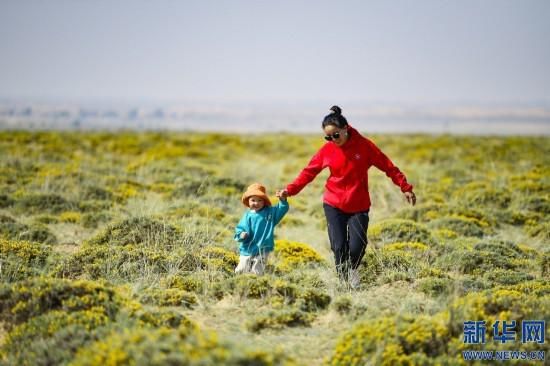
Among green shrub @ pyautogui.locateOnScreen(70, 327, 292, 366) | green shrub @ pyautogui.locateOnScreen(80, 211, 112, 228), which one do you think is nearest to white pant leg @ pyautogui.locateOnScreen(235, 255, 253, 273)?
green shrub @ pyautogui.locateOnScreen(70, 327, 292, 366)

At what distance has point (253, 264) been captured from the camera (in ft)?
19.3

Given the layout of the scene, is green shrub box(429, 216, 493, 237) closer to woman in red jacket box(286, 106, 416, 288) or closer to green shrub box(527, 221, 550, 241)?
green shrub box(527, 221, 550, 241)

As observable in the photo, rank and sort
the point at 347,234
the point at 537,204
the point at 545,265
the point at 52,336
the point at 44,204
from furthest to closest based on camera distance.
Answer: the point at 537,204
the point at 44,204
the point at 545,265
the point at 347,234
the point at 52,336

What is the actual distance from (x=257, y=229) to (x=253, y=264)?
428 millimetres

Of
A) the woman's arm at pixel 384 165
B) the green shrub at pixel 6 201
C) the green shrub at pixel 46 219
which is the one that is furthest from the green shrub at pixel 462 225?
the green shrub at pixel 6 201

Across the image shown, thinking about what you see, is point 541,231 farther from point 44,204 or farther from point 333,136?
point 44,204

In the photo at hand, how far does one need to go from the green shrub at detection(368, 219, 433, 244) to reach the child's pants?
9.90 ft

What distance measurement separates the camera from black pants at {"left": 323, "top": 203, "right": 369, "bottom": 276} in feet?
18.1

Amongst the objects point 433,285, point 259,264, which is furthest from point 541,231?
point 259,264

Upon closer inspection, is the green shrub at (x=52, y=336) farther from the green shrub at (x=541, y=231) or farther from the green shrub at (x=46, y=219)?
the green shrub at (x=541, y=231)

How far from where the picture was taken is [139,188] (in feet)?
45.2

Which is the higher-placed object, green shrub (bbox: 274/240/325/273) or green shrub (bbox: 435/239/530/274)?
green shrub (bbox: 435/239/530/274)

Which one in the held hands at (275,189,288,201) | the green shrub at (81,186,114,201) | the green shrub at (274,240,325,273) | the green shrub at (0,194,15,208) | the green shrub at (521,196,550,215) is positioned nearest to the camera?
the held hands at (275,189,288,201)

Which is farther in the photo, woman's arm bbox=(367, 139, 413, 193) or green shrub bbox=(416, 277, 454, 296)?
woman's arm bbox=(367, 139, 413, 193)
